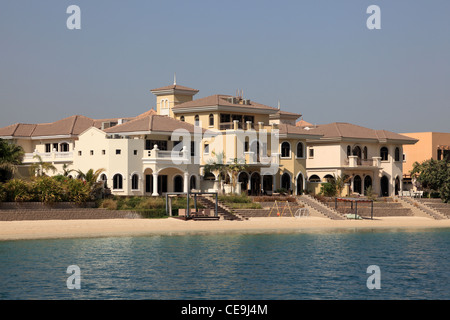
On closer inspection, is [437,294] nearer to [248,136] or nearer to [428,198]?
[248,136]

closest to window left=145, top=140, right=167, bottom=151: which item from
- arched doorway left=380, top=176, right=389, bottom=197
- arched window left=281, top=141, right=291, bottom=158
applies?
arched window left=281, top=141, right=291, bottom=158

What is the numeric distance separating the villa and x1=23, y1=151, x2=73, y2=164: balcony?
0.30 feet

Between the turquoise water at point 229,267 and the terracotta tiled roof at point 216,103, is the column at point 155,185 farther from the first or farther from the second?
the terracotta tiled roof at point 216,103

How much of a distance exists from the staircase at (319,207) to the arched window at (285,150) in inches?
247

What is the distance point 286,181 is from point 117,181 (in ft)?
59.7

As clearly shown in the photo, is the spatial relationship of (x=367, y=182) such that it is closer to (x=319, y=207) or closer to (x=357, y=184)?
(x=357, y=184)

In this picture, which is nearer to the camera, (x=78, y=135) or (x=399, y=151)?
(x=78, y=135)

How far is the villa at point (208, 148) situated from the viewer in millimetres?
64375

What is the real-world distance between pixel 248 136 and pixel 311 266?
30.5 m

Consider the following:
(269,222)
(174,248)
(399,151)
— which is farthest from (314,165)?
(174,248)

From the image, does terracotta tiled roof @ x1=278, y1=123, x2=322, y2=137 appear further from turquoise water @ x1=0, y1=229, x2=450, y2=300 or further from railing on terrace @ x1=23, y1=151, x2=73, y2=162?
railing on terrace @ x1=23, y1=151, x2=73, y2=162

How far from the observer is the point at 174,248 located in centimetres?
4728

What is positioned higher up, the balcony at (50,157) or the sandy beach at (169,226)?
the balcony at (50,157)

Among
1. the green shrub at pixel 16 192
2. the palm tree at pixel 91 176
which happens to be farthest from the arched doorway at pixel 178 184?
the green shrub at pixel 16 192
